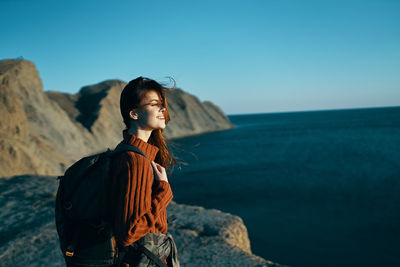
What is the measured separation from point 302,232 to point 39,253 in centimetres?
855

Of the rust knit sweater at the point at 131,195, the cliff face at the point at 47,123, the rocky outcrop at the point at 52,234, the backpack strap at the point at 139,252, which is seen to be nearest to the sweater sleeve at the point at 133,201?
the rust knit sweater at the point at 131,195

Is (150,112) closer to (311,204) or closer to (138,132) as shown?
(138,132)

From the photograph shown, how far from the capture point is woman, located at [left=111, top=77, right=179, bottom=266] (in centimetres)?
150

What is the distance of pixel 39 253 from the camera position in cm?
423

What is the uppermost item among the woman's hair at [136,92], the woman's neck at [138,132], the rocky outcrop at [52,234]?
the woman's hair at [136,92]

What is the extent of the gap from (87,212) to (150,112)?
2.22 ft

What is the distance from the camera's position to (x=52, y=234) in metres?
4.73

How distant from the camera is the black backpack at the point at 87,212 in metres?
1.49

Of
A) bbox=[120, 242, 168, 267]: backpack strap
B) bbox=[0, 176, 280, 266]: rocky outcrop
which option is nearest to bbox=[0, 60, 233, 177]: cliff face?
bbox=[120, 242, 168, 267]: backpack strap

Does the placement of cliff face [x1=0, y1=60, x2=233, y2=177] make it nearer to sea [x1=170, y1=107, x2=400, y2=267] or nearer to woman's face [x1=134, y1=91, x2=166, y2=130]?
woman's face [x1=134, y1=91, x2=166, y2=130]

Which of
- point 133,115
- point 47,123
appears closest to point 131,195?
point 133,115

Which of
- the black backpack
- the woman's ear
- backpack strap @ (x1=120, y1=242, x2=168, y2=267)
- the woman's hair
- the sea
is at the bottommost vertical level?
the sea

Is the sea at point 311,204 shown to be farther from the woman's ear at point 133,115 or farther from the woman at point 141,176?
the woman's ear at point 133,115

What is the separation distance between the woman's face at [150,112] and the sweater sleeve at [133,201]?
0.33 m
